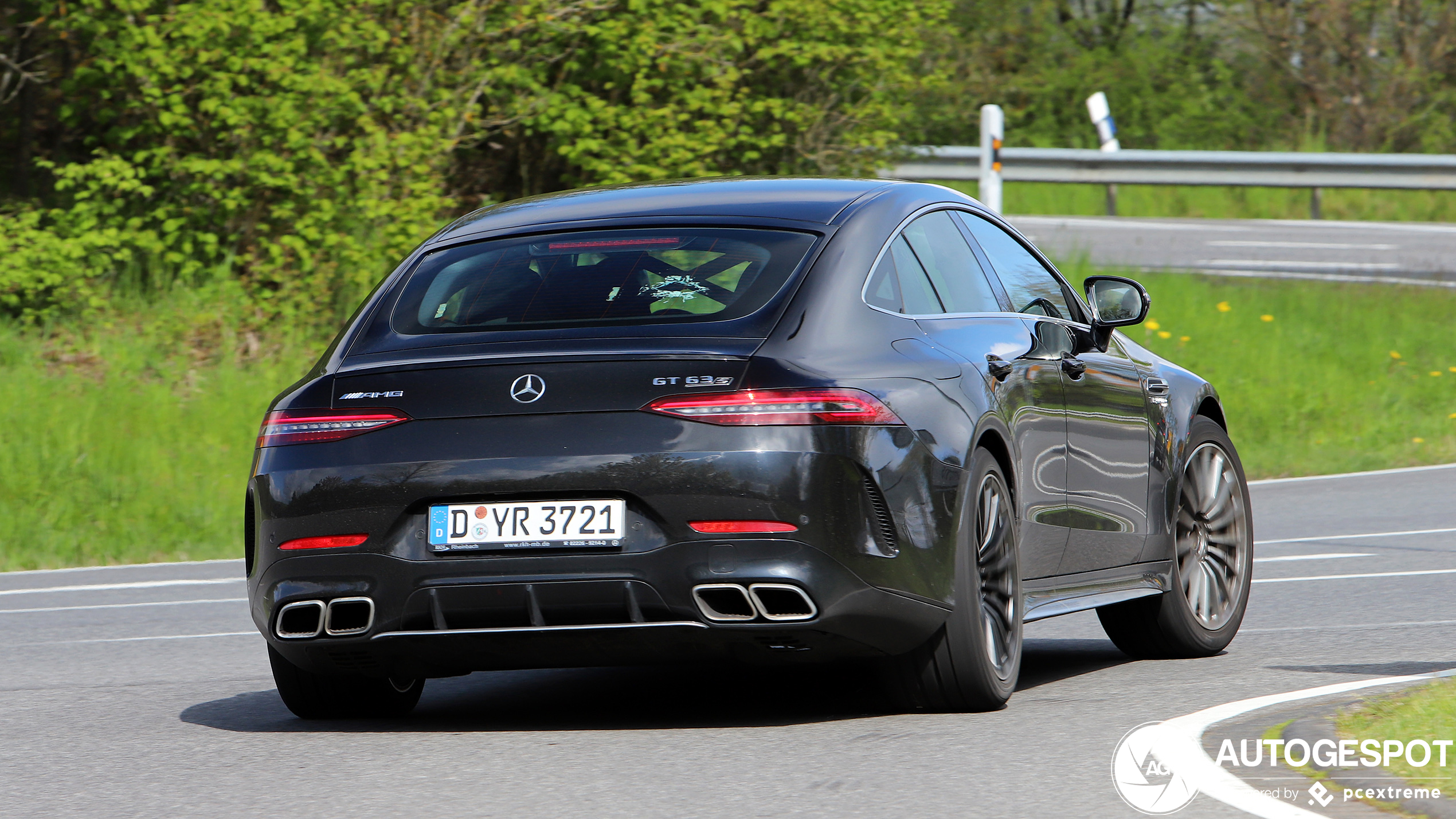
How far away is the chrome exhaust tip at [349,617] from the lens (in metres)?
5.50

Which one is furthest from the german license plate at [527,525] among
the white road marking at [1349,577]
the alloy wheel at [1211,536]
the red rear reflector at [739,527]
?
the white road marking at [1349,577]

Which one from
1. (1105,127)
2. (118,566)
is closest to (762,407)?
(118,566)

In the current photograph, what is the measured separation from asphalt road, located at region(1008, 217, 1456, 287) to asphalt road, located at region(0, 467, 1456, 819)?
38.8 feet

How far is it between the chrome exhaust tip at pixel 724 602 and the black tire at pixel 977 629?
62 centimetres

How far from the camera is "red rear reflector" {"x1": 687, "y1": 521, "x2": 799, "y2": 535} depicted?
5270 millimetres

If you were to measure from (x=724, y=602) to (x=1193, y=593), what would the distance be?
267 centimetres

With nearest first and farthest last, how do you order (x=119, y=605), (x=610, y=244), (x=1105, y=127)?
(x=610, y=244), (x=119, y=605), (x=1105, y=127)

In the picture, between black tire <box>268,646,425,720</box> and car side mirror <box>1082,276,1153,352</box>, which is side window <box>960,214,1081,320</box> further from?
black tire <box>268,646,425,720</box>

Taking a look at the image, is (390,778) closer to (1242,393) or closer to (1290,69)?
(1242,393)

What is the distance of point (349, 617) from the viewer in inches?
219

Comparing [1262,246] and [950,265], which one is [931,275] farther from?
[1262,246]

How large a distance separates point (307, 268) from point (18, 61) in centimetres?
279

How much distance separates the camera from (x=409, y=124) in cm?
1697

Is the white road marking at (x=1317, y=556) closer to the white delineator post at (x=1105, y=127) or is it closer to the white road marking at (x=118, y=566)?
the white road marking at (x=118, y=566)
